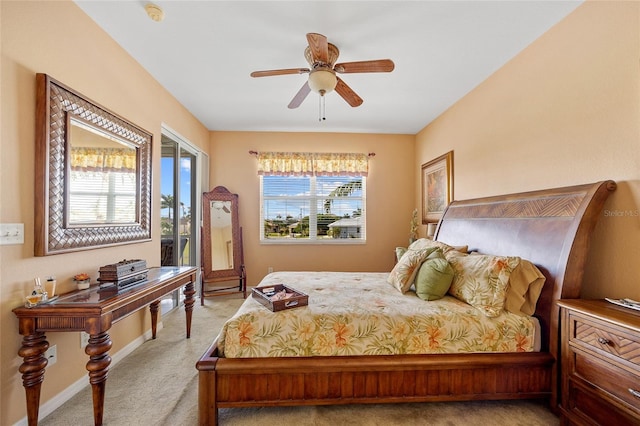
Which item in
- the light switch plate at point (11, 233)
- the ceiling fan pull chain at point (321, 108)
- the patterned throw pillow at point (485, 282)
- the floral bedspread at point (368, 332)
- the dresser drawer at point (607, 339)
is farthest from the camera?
the ceiling fan pull chain at point (321, 108)

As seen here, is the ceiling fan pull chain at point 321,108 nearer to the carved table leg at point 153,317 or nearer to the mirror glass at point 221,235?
the mirror glass at point 221,235

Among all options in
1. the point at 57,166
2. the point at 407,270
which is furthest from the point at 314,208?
the point at 57,166

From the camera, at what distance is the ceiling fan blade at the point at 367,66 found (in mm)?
1975

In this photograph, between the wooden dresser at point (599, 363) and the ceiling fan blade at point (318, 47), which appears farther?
the ceiling fan blade at point (318, 47)

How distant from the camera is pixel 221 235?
13.8 feet

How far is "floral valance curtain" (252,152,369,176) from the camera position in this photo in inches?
176

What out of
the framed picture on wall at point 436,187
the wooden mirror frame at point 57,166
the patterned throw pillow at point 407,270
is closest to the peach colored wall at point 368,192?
the framed picture on wall at point 436,187

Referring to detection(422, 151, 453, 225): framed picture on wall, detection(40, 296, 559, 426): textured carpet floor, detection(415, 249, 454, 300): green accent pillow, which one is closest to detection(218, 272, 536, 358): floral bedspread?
detection(415, 249, 454, 300): green accent pillow

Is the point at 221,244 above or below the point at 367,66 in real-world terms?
below

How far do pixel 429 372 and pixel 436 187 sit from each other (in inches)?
112

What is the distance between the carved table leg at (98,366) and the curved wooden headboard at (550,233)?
9.11 ft

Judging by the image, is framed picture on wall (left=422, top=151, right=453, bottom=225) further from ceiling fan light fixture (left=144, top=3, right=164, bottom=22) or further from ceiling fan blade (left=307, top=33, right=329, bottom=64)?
ceiling fan light fixture (left=144, top=3, right=164, bottom=22)

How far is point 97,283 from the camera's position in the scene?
6.54 ft

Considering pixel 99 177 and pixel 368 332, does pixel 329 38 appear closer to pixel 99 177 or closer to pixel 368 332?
pixel 99 177
